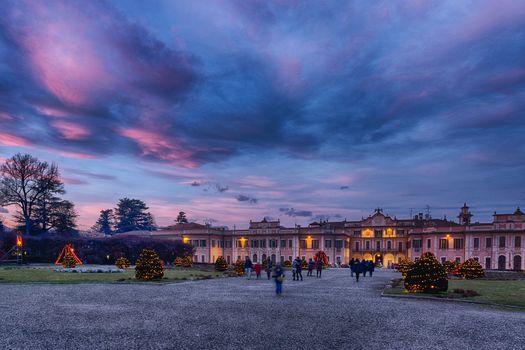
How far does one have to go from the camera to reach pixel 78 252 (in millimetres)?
56938

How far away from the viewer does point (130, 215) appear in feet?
362

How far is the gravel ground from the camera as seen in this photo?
9.55 meters

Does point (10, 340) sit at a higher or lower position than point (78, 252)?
higher

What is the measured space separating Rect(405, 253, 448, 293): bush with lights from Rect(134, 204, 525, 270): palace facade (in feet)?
179

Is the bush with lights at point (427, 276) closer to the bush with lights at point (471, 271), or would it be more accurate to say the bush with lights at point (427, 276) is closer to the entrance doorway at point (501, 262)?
the bush with lights at point (471, 271)

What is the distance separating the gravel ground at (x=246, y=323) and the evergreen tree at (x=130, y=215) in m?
95.5

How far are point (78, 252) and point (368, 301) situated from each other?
5081 cm

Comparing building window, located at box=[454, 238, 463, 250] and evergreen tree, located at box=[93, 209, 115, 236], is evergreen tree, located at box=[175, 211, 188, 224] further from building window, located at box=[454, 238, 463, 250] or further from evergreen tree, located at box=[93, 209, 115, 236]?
building window, located at box=[454, 238, 463, 250]

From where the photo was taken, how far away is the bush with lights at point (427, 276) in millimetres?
19562

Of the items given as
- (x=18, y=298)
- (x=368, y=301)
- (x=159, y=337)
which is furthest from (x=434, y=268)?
(x=18, y=298)

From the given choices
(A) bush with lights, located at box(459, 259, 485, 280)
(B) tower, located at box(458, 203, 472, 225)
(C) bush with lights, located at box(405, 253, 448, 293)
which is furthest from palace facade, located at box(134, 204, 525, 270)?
(C) bush with lights, located at box(405, 253, 448, 293)

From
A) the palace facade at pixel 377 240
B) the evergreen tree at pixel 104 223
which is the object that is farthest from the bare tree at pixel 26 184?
the evergreen tree at pixel 104 223

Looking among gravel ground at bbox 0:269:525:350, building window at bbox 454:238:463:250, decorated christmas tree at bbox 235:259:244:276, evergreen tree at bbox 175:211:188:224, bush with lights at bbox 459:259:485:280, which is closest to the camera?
gravel ground at bbox 0:269:525:350

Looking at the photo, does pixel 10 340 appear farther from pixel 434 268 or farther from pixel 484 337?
pixel 434 268
